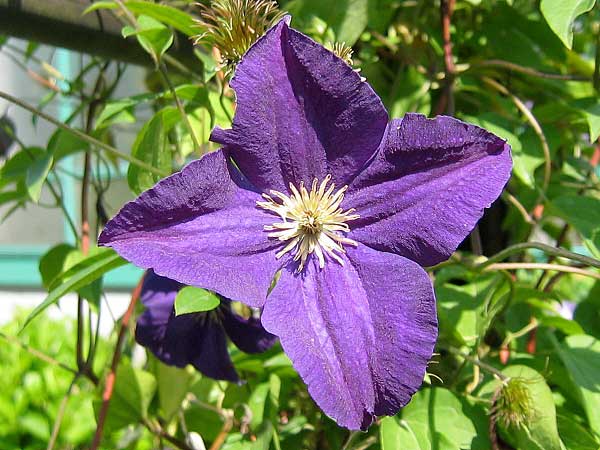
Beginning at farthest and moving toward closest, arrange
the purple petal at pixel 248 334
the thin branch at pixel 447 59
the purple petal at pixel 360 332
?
1. the thin branch at pixel 447 59
2. the purple petal at pixel 248 334
3. the purple petal at pixel 360 332

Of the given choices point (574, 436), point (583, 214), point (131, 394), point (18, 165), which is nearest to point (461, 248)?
point (583, 214)

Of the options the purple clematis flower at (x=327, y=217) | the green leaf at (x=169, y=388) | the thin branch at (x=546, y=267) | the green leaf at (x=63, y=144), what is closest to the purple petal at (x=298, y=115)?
the purple clematis flower at (x=327, y=217)

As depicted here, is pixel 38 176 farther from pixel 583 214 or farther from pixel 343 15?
pixel 583 214

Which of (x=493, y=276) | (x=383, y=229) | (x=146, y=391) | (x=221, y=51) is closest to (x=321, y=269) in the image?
(x=383, y=229)

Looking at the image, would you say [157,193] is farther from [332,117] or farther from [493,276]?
[493,276]

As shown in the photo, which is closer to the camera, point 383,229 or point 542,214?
point 383,229

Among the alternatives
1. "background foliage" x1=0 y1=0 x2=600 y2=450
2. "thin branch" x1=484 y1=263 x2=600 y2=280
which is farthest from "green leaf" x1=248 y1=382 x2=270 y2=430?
"thin branch" x1=484 y1=263 x2=600 y2=280

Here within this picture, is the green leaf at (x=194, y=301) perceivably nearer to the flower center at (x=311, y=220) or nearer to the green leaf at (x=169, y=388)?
the flower center at (x=311, y=220)

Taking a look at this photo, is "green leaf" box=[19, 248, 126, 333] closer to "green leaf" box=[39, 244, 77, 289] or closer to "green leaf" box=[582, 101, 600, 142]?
"green leaf" box=[39, 244, 77, 289]
